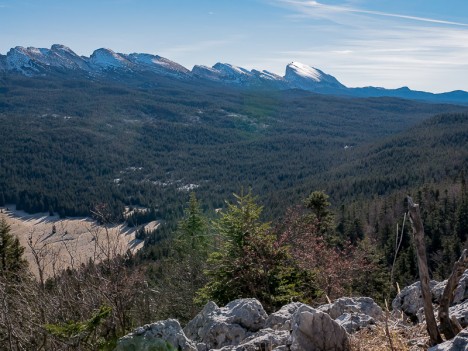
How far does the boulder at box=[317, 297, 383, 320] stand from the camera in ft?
26.2

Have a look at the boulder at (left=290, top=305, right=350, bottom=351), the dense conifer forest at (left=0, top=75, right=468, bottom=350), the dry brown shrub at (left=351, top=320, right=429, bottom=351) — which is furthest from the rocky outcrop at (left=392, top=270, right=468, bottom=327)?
the boulder at (left=290, top=305, right=350, bottom=351)

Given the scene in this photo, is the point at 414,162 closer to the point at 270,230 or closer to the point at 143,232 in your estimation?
the point at 143,232

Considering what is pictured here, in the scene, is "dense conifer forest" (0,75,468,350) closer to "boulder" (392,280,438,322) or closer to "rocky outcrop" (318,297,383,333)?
"boulder" (392,280,438,322)

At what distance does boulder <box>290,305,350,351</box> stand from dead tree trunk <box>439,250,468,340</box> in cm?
119

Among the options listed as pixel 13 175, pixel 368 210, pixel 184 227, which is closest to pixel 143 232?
pixel 368 210

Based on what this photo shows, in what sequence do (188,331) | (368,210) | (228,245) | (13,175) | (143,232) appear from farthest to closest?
(13,175)
(143,232)
(368,210)
(228,245)
(188,331)

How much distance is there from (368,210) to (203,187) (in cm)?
10859

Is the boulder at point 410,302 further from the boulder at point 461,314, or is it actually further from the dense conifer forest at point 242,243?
the boulder at point 461,314

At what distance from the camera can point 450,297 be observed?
4.22 m

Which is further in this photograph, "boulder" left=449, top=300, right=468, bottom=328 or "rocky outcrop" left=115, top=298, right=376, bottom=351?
"boulder" left=449, top=300, right=468, bottom=328

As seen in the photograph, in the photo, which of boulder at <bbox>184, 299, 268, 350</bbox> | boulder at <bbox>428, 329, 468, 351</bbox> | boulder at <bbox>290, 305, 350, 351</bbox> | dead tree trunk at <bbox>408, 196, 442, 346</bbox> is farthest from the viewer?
boulder at <bbox>184, 299, 268, 350</bbox>

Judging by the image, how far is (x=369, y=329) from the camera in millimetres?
6074

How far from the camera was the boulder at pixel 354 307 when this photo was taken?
7.97 meters

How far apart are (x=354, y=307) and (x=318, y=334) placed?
308cm
